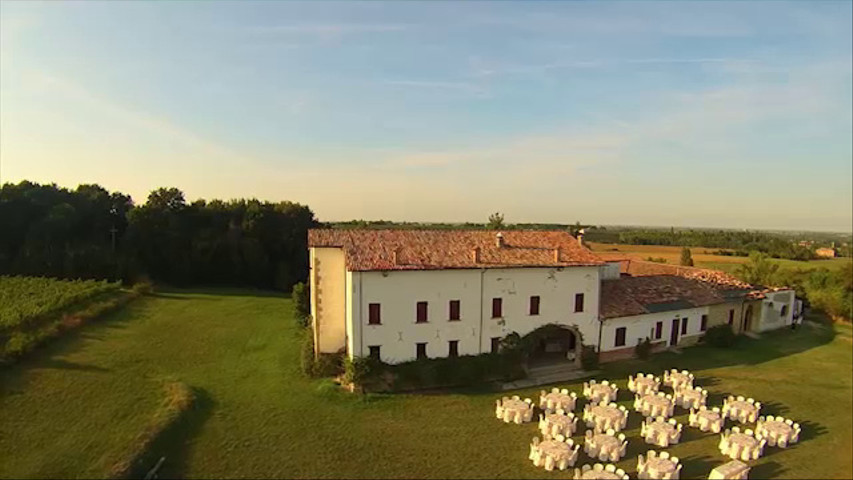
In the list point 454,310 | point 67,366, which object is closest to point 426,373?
point 454,310

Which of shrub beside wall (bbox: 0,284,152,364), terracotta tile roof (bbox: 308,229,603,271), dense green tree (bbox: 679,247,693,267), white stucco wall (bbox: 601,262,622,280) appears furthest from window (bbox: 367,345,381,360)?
dense green tree (bbox: 679,247,693,267)

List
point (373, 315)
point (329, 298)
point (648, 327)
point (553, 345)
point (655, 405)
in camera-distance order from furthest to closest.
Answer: point (553, 345) → point (648, 327) → point (329, 298) → point (373, 315) → point (655, 405)

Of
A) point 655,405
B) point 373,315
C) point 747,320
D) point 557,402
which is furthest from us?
point 747,320

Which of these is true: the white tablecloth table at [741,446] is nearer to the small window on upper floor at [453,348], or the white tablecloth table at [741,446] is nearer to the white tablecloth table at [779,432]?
the white tablecloth table at [779,432]

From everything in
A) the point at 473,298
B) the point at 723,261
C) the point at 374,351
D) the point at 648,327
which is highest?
the point at 473,298

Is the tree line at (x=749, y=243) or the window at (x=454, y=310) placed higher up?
the tree line at (x=749, y=243)

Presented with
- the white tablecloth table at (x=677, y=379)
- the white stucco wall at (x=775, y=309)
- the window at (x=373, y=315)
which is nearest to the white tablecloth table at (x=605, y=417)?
the white tablecloth table at (x=677, y=379)

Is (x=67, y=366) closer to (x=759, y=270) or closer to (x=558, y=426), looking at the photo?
(x=558, y=426)
